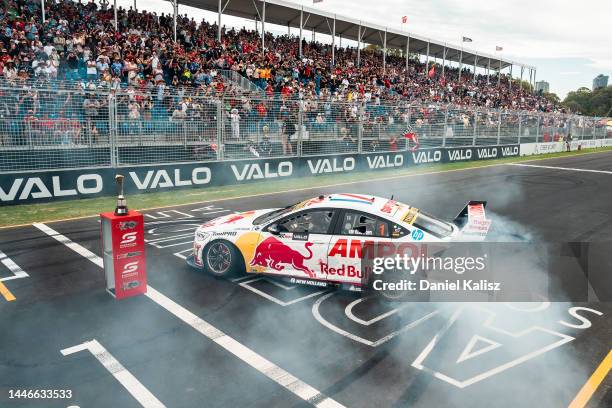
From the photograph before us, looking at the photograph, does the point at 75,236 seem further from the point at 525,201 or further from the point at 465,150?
the point at 465,150

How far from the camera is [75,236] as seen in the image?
9930 millimetres

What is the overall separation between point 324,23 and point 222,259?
33537 mm

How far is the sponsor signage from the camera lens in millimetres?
12562

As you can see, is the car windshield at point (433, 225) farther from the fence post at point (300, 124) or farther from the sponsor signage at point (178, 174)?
the fence post at point (300, 124)

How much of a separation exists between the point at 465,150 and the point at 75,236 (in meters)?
21.6

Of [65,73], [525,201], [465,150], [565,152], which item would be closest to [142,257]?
[525,201]

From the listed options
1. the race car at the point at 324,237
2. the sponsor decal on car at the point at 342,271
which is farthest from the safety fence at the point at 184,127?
the sponsor decal on car at the point at 342,271

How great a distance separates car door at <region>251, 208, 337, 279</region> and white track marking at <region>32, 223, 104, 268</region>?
307 cm

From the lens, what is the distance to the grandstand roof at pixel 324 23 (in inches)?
1209

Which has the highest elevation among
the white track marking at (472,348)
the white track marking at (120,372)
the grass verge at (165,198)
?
the grass verge at (165,198)

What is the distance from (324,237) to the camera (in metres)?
6.93

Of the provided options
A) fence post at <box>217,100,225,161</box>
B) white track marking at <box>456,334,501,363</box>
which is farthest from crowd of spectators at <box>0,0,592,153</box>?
white track marking at <box>456,334,501,363</box>

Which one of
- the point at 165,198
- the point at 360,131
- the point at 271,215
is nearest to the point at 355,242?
the point at 271,215

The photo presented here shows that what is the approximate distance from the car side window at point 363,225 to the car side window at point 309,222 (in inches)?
9.5
